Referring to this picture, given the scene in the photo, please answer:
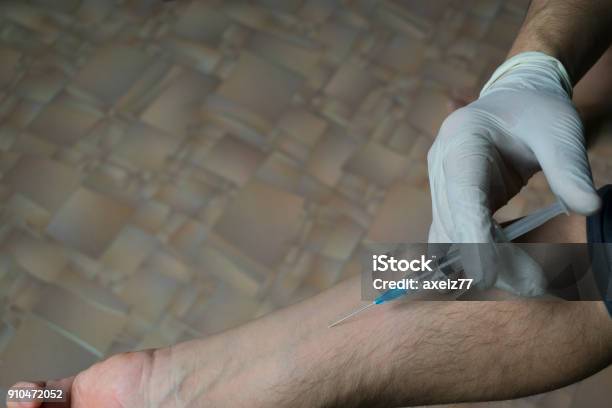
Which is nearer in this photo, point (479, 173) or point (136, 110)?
point (479, 173)

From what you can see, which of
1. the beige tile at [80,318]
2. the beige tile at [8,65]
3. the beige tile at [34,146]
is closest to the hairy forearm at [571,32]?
the beige tile at [80,318]

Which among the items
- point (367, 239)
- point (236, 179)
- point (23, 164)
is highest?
point (23, 164)

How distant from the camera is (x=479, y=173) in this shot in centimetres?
72

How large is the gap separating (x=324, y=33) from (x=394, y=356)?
3.38 feet

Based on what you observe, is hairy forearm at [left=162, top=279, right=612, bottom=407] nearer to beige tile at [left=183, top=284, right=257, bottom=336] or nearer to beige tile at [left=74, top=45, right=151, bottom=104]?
beige tile at [left=183, top=284, right=257, bottom=336]

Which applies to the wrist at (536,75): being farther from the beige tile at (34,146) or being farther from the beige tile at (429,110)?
the beige tile at (34,146)

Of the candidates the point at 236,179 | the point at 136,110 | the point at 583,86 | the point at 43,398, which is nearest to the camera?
the point at 43,398

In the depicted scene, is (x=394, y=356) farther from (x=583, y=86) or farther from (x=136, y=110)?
(x=136, y=110)

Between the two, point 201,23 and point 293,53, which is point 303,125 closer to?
point 293,53

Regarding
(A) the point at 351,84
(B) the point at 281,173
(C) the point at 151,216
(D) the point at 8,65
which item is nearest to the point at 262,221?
(B) the point at 281,173

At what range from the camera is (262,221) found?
125 cm

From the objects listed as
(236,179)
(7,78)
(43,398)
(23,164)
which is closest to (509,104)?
(236,179)

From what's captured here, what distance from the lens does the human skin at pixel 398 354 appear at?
0.73 m

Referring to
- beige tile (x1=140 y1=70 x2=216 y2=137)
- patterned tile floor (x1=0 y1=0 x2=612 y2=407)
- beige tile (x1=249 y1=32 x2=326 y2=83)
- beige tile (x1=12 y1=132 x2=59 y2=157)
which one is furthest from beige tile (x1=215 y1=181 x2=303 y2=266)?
beige tile (x1=12 y1=132 x2=59 y2=157)
